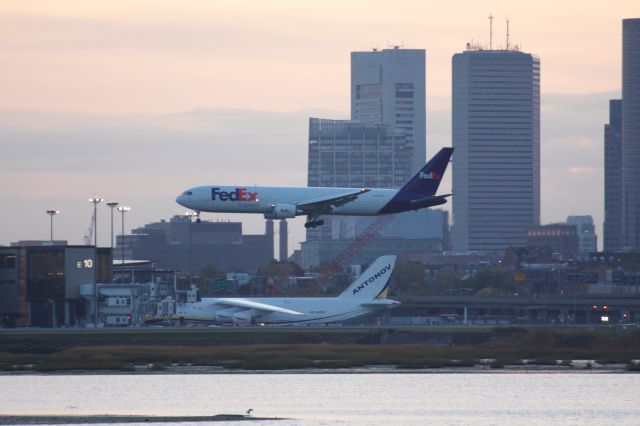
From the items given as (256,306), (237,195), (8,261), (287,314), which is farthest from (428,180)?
(8,261)

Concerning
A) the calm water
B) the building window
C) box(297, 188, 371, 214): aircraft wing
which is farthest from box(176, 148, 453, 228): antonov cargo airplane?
the calm water

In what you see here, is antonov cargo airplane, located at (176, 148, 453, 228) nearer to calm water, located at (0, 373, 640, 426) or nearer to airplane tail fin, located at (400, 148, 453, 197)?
airplane tail fin, located at (400, 148, 453, 197)

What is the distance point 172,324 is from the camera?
162m

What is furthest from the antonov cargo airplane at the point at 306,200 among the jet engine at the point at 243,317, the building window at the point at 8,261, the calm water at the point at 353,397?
the calm water at the point at 353,397

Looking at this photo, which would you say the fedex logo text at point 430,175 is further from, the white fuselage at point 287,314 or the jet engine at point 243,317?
the jet engine at point 243,317

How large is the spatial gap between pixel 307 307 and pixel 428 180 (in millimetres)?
17289

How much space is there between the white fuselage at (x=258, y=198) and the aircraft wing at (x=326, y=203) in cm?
84

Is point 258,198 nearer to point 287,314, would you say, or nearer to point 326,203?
point 326,203

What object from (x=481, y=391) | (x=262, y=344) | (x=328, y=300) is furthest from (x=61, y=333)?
(x=481, y=391)

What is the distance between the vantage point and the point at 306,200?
153375 millimetres

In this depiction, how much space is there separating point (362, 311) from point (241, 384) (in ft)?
172

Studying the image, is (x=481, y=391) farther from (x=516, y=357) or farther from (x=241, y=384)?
(x=516, y=357)

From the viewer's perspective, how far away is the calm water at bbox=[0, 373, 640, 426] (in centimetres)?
8906

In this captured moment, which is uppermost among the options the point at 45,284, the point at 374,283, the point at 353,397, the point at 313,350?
the point at 374,283
